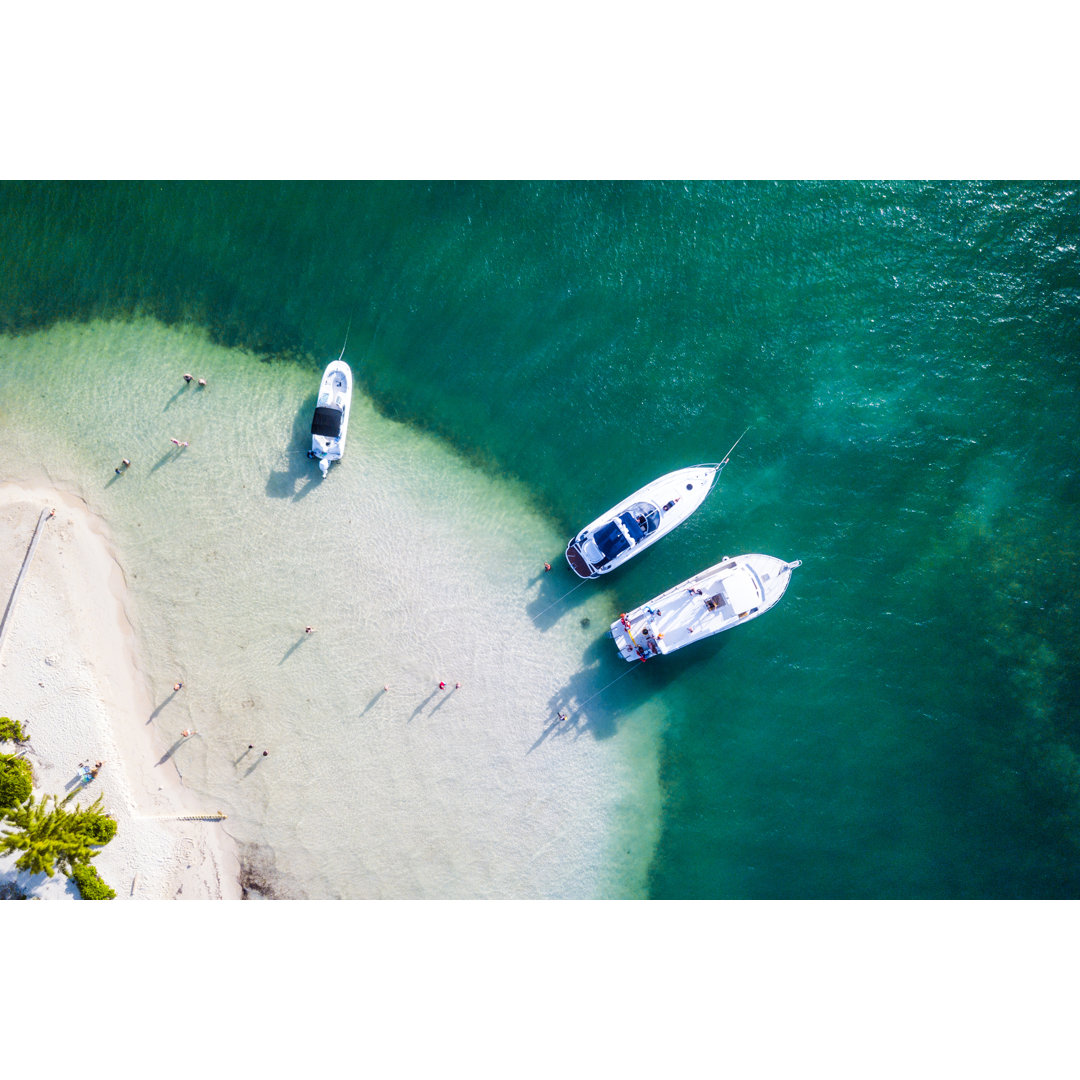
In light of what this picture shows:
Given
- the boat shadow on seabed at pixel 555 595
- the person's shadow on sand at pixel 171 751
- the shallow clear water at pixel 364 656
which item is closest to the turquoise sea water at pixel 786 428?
the boat shadow on seabed at pixel 555 595

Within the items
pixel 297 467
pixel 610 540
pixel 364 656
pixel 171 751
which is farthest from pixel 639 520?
pixel 171 751

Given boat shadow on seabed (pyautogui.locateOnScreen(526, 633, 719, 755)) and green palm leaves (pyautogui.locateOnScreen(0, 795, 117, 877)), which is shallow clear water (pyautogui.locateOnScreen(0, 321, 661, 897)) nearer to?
boat shadow on seabed (pyautogui.locateOnScreen(526, 633, 719, 755))

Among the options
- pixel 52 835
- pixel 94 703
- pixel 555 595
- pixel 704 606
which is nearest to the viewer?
pixel 52 835

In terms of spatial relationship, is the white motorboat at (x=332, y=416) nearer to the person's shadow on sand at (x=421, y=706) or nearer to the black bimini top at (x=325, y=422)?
the black bimini top at (x=325, y=422)

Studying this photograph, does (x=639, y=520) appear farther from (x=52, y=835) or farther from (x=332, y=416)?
(x=52, y=835)

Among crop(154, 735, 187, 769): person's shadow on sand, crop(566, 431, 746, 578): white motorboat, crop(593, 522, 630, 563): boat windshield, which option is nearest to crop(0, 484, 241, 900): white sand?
crop(154, 735, 187, 769): person's shadow on sand

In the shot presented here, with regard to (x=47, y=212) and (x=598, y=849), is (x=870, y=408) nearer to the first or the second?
(x=598, y=849)

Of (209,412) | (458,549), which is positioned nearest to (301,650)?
(458,549)
